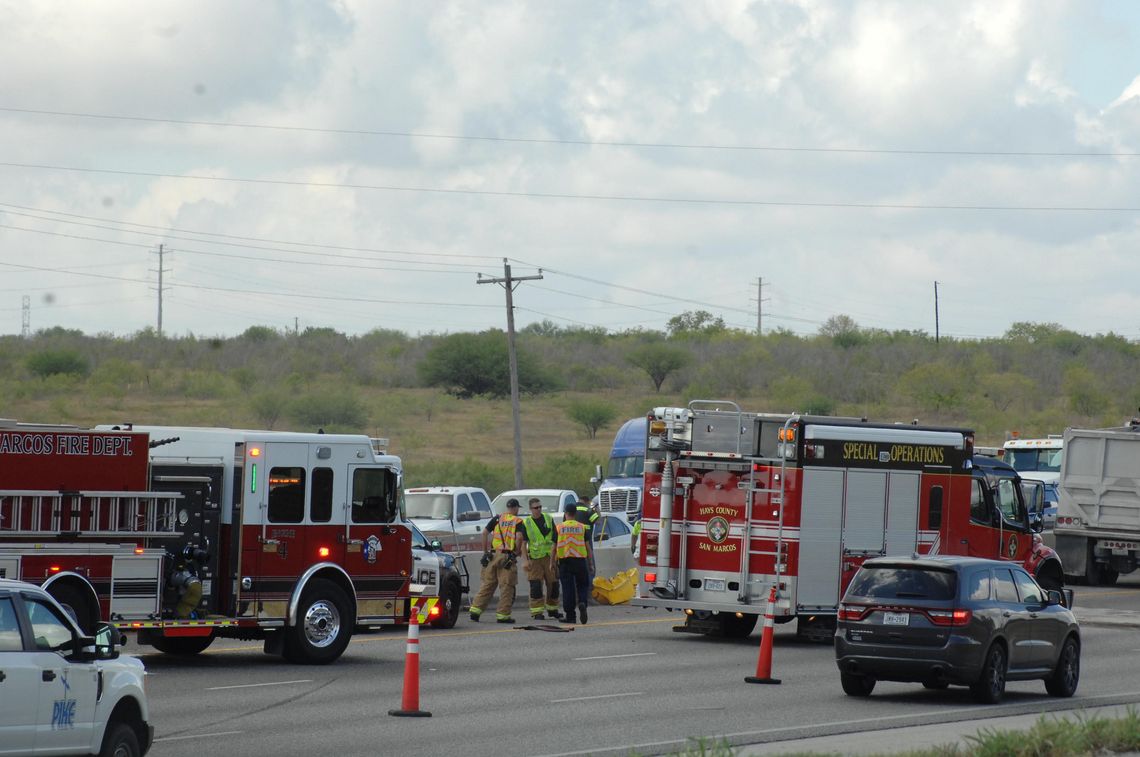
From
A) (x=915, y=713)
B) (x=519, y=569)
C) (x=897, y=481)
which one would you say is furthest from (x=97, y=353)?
(x=915, y=713)

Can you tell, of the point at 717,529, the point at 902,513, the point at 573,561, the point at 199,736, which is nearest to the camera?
the point at 199,736

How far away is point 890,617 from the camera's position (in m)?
16.5

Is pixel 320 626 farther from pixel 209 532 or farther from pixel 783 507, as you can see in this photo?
pixel 783 507

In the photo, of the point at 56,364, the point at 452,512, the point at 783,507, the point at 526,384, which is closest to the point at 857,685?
the point at 783,507

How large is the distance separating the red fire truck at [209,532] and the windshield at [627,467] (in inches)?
928

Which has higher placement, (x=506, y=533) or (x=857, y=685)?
(x=506, y=533)

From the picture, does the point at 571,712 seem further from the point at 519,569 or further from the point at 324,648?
the point at 519,569

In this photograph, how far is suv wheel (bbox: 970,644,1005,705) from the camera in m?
16.2

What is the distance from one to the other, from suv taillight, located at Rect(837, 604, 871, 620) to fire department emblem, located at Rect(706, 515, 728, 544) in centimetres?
522

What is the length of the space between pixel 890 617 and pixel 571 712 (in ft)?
11.4

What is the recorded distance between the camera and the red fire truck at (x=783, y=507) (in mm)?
21516

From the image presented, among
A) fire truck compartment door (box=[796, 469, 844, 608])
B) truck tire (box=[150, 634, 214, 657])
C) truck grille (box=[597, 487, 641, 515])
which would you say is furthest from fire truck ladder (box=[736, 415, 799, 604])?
truck grille (box=[597, 487, 641, 515])

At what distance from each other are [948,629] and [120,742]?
880 centimetres

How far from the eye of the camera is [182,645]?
1992 cm
